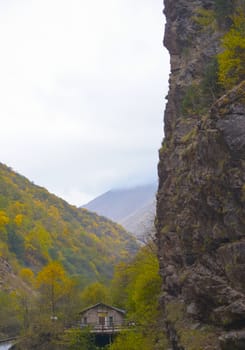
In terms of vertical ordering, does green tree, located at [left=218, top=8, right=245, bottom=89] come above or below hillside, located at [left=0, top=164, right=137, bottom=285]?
below

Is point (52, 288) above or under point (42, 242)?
under

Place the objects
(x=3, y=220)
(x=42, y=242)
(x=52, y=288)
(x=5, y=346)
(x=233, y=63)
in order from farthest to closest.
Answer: (x=42, y=242)
(x=3, y=220)
(x=52, y=288)
(x=5, y=346)
(x=233, y=63)

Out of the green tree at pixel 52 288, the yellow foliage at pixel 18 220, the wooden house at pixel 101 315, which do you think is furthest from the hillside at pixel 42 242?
the wooden house at pixel 101 315

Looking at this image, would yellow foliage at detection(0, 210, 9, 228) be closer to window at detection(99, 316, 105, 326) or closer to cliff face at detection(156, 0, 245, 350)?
window at detection(99, 316, 105, 326)

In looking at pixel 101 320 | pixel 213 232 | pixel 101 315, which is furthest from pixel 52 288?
pixel 213 232

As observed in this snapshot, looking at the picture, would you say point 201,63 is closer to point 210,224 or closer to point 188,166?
point 188,166

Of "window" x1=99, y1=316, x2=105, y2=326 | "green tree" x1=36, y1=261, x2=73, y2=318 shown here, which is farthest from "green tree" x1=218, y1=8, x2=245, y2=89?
"green tree" x1=36, y1=261, x2=73, y2=318

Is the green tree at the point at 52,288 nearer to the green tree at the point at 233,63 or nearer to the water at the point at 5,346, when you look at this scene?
the water at the point at 5,346

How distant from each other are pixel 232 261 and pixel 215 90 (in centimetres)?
1458

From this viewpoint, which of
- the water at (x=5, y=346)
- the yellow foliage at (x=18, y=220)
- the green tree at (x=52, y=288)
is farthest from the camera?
the yellow foliage at (x=18, y=220)

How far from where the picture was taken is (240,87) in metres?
24.8

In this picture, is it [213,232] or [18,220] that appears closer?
[213,232]

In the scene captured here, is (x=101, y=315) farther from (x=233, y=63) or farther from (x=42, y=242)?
(x=42, y=242)

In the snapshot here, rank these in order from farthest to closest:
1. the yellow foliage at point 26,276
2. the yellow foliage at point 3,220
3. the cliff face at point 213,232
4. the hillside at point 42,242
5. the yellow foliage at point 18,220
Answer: the yellow foliage at point 18,220, the hillside at point 42,242, the yellow foliage at point 3,220, the yellow foliage at point 26,276, the cliff face at point 213,232
